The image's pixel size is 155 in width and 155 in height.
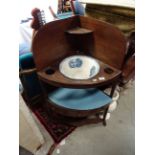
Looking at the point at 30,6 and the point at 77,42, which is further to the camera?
the point at 30,6

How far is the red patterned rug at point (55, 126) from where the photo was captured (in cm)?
142

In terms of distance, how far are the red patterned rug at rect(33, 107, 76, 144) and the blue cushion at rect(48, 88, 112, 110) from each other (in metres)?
0.30

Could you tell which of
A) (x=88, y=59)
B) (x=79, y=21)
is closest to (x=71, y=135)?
(x=88, y=59)

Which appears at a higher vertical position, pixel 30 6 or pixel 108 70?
pixel 30 6

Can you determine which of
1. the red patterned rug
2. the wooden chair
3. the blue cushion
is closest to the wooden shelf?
the wooden chair

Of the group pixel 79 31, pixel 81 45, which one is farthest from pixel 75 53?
pixel 79 31

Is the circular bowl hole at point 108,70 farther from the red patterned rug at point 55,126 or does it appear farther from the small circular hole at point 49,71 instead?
the red patterned rug at point 55,126

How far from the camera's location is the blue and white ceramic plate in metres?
1.27

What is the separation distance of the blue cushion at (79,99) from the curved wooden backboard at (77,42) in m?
0.27

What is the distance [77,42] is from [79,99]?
0.49 metres

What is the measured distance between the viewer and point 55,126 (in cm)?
150

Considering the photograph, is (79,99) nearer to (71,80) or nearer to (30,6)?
(71,80)

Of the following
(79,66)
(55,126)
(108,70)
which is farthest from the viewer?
(55,126)
